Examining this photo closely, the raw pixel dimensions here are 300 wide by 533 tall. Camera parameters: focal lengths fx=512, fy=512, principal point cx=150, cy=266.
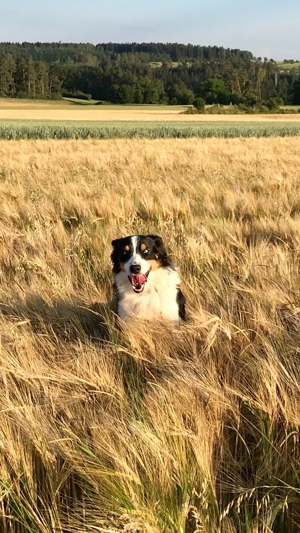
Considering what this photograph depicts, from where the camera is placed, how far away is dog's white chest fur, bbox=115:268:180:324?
320 centimetres

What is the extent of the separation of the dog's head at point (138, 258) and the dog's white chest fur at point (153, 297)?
74 millimetres

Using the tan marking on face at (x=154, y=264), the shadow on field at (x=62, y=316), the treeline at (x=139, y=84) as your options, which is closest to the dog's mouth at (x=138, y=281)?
the tan marking on face at (x=154, y=264)

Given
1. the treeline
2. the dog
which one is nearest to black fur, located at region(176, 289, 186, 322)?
the dog

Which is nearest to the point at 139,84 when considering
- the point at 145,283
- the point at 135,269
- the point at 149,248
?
the point at 149,248

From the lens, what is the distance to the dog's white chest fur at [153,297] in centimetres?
320

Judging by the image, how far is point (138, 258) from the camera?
10.5 ft

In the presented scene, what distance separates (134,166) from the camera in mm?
10086

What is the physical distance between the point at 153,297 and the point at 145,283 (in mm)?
108

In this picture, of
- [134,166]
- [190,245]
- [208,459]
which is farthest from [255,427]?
[134,166]

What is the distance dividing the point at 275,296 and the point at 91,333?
42.2 inches

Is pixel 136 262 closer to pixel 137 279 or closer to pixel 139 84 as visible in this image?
pixel 137 279

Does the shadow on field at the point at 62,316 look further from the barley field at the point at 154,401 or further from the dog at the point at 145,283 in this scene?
the dog at the point at 145,283

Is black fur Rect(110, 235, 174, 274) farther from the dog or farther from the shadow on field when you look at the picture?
the shadow on field

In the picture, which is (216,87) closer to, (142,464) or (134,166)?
(134,166)
